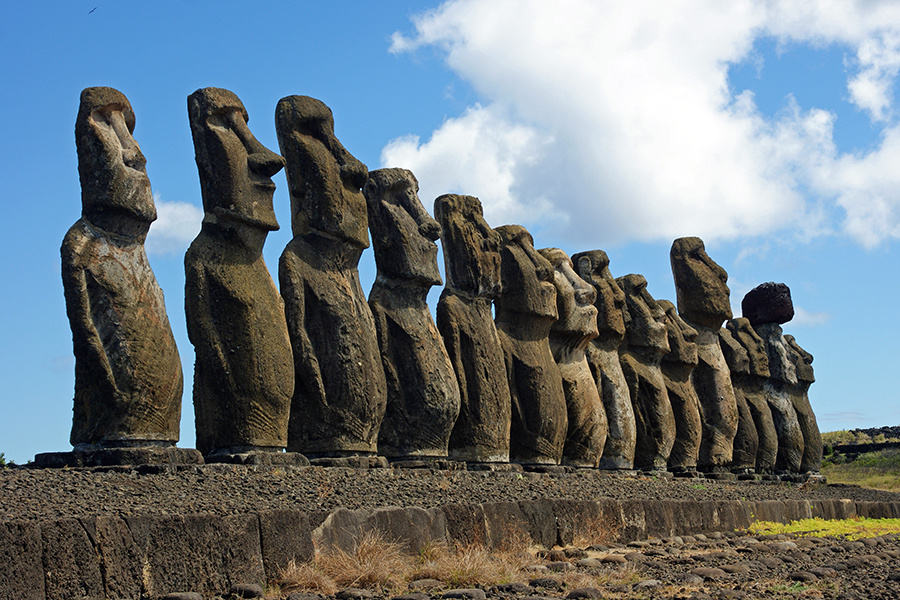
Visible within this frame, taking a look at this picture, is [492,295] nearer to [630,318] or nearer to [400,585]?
[630,318]

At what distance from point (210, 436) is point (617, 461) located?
6693mm

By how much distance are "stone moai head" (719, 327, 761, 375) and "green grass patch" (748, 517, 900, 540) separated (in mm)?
5425

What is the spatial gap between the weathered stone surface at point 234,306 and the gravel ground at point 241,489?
70 centimetres

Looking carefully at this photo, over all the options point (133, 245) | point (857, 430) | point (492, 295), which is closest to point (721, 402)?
point (492, 295)

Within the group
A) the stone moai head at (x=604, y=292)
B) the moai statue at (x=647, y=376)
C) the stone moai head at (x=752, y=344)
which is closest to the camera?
the stone moai head at (x=604, y=292)

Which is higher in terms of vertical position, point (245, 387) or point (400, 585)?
point (245, 387)

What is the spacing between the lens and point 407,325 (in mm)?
9297

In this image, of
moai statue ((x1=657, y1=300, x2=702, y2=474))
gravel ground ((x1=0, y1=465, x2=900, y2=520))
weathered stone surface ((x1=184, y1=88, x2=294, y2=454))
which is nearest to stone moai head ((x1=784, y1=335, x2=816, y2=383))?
moai statue ((x1=657, y1=300, x2=702, y2=474))

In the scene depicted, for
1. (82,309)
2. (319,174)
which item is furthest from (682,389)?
(82,309)

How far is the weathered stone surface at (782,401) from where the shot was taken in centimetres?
1752

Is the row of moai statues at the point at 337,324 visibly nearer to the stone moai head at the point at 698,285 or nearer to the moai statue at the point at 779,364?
the stone moai head at the point at 698,285

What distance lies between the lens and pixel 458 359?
10031 mm

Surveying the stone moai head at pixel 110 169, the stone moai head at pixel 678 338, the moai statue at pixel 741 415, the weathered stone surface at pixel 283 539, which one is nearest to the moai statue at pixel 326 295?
the stone moai head at pixel 110 169

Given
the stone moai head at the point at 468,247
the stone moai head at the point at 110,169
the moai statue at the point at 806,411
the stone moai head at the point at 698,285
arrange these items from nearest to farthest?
the stone moai head at the point at 110,169, the stone moai head at the point at 468,247, the stone moai head at the point at 698,285, the moai statue at the point at 806,411
